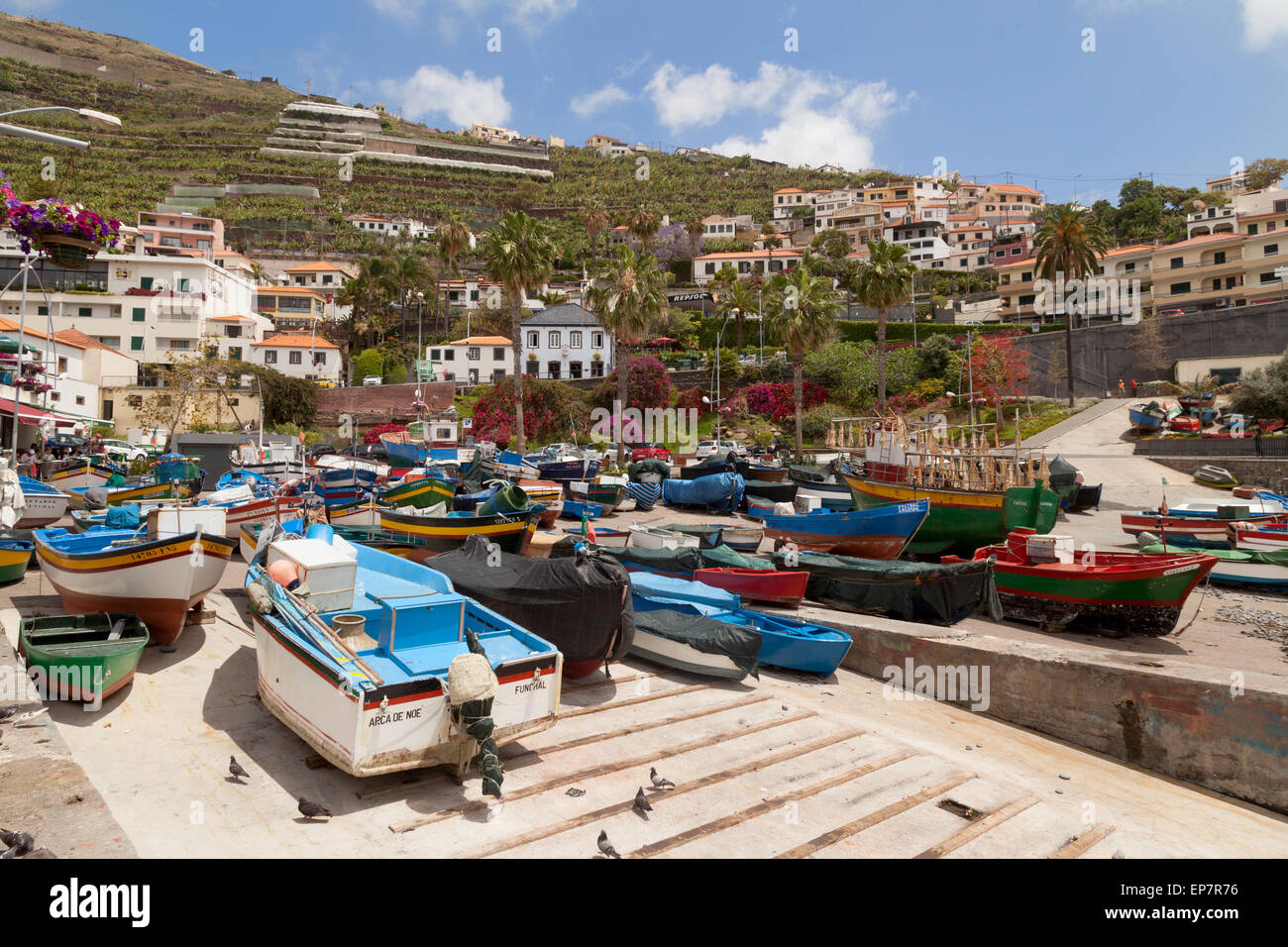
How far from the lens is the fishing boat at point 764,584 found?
1600 centimetres

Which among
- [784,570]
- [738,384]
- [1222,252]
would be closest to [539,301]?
[738,384]

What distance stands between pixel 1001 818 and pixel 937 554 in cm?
1655

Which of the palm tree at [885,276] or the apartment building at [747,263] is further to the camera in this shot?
the apartment building at [747,263]

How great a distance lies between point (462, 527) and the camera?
1759 cm

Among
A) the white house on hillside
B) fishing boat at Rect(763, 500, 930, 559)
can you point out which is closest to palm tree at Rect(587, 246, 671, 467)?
fishing boat at Rect(763, 500, 930, 559)

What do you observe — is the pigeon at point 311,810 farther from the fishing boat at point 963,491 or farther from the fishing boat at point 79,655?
the fishing boat at point 963,491

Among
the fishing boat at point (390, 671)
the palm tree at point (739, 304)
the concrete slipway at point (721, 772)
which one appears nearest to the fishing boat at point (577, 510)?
the concrete slipway at point (721, 772)

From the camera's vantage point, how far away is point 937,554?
2380 cm

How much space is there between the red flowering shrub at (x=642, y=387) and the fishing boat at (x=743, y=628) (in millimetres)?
43871

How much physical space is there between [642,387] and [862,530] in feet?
126

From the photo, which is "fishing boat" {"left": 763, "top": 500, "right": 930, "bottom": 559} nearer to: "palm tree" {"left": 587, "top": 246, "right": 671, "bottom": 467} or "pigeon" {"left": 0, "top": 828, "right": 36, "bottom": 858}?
"pigeon" {"left": 0, "top": 828, "right": 36, "bottom": 858}

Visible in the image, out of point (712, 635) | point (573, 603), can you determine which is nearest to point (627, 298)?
point (712, 635)

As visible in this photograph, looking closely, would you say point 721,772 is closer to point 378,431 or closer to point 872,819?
point 872,819
